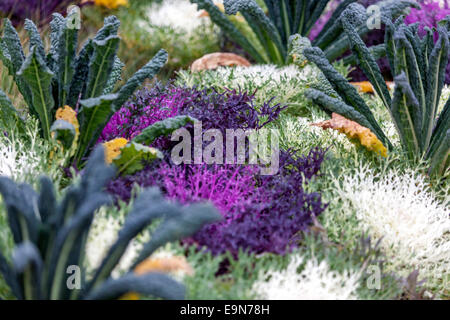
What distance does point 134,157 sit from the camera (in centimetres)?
196

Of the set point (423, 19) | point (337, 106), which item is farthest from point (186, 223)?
point (423, 19)

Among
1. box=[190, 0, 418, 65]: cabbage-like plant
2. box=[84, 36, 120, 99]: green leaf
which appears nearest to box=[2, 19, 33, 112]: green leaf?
box=[84, 36, 120, 99]: green leaf

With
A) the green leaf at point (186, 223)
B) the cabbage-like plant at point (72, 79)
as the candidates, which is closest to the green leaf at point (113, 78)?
the cabbage-like plant at point (72, 79)

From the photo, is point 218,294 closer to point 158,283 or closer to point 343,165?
point 158,283

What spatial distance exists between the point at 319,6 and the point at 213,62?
105 cm

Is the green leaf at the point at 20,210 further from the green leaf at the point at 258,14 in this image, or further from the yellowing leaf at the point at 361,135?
the green leaf at the point at 258,14

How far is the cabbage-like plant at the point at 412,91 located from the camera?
6.93 feet

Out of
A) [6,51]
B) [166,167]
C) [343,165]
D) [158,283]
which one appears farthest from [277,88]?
[158,283]

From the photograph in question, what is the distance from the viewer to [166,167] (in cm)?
202

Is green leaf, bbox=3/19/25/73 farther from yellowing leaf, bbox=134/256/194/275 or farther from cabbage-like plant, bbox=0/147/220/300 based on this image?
yellowing leaf, bbox=134/256/194/275

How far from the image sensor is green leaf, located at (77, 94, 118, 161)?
189cm

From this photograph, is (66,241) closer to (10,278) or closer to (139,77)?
(10,278)
